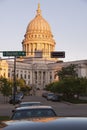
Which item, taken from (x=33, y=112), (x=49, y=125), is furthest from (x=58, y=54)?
(x=49, y=125)

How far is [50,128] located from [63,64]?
194407mm

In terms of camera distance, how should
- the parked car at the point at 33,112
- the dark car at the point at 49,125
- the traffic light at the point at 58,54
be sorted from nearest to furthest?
the dark car at the point at 49,125 → the parked car at the point at 33,112 → the traffic light at the point at 58,54

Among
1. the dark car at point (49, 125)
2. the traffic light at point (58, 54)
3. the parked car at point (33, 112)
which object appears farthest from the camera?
the traffic light at point (58, 54)

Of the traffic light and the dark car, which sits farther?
the traffic light

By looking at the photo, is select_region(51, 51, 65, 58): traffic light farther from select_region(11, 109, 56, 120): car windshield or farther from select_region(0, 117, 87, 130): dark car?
select_region(0, 117, 87, 130): dark car

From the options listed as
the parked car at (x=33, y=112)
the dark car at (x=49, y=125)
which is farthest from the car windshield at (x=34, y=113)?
the dark car at (x=49, y=125)

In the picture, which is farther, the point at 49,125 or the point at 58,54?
A: the point at 58,54

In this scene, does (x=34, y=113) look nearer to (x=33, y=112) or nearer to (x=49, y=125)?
(x=33, y=112)

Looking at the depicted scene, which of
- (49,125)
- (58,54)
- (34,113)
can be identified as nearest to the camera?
(49,125)

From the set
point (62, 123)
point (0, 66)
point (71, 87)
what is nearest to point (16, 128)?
point (62, 123)

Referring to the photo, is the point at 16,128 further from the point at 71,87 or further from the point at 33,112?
the point at 71,87

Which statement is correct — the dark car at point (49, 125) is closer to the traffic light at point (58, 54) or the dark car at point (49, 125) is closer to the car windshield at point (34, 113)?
the car windshield at point (34, 113)

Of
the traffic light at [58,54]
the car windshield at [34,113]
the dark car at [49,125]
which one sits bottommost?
the car windshield at [34,113]

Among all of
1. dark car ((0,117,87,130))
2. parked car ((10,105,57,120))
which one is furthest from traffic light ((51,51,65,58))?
dark car ((0,117,87,130))
